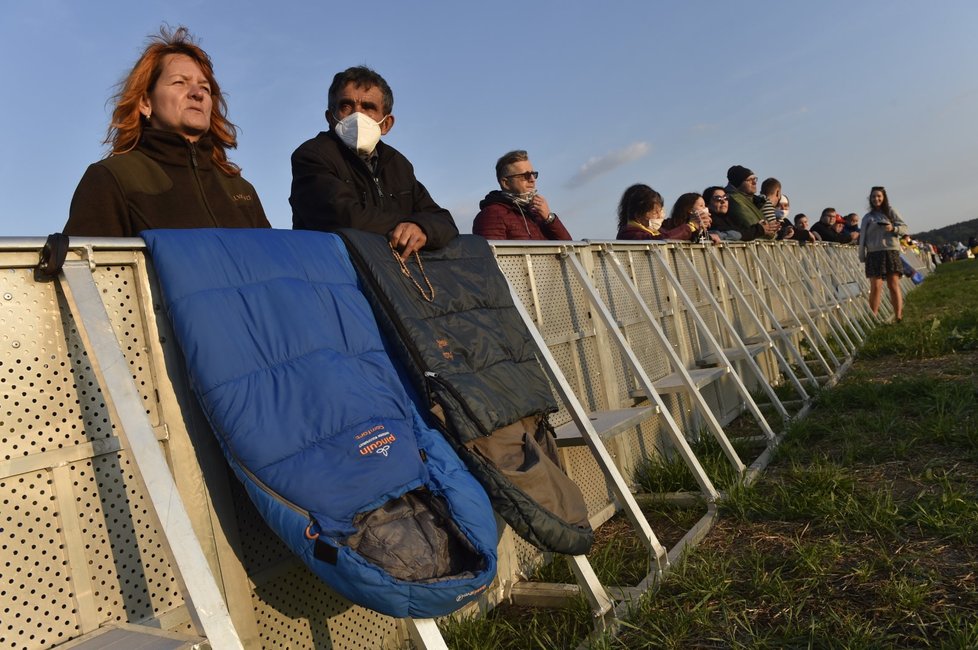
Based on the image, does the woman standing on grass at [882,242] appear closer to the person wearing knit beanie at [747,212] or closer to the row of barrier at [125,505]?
the person wearing knit beanie at [747,212]

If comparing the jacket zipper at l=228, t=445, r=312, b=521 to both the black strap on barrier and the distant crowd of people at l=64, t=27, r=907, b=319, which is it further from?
the distant crowd of people at l=64, t=27, r=907, b=319

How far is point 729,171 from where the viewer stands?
959 centimetres

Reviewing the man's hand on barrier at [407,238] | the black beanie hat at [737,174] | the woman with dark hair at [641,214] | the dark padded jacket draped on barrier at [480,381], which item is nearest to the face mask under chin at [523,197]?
the woman with dark hair at [641,214]

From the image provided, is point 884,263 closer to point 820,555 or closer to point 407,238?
point 820,555

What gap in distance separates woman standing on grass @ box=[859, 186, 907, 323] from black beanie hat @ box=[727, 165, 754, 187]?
100 inches

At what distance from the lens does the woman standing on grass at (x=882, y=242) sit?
10.5 meters

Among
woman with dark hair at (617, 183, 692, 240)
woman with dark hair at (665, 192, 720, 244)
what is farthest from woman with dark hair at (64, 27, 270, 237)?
woman with dark hair at (665, 192, 720, 244)

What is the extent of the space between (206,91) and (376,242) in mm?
855

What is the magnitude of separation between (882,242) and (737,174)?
2.78 m

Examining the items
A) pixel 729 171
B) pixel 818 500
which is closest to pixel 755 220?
pixel 729 171

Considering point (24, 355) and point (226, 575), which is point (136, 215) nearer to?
point (24, 355)

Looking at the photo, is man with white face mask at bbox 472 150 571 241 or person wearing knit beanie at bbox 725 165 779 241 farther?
person wearing knit beanie at bbox 725 165 779 241

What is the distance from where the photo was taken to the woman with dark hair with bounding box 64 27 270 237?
7.20 ft

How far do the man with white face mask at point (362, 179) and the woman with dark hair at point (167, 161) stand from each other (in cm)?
24
